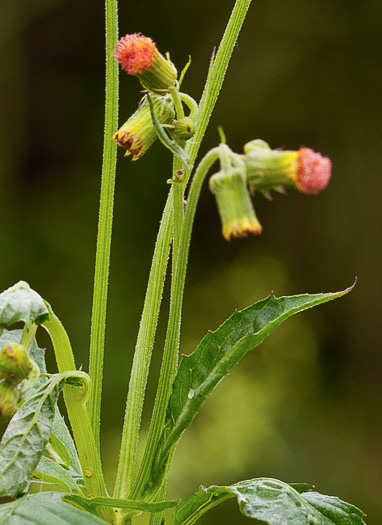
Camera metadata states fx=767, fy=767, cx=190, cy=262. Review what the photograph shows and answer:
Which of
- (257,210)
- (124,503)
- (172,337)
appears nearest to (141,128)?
(172,337)

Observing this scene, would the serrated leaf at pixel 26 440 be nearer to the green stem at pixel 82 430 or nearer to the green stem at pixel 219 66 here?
the green stem at pixel 82 430

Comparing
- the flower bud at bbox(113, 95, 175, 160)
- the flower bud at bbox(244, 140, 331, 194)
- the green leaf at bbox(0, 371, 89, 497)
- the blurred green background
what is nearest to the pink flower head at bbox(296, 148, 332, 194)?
the flower bud at bbox(244, 140, 331, 194)

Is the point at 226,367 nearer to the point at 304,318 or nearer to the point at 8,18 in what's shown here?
the point at 304,318

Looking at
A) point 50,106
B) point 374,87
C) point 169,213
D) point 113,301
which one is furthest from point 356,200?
point 169,213

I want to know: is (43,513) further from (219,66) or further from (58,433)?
(219,66)

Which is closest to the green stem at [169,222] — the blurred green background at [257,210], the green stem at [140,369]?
the green stem at [140,369]

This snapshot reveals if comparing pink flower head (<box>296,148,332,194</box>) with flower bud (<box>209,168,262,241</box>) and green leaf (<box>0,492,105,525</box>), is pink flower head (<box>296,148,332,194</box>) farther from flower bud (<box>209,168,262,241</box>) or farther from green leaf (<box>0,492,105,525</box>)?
green leaf (<box>0,492,105,525</box>)

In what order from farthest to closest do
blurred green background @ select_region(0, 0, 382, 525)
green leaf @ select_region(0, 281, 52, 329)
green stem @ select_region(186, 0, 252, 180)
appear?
blurred green background @ select_region(0, 0, 382, 525) → green stem @ select_region(186, 0, 252, 180) → green leaf @ select_region(0, 281, 52, 329)

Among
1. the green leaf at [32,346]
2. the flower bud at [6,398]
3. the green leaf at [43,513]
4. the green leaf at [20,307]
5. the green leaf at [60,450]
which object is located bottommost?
the green leaf at [43,513]
